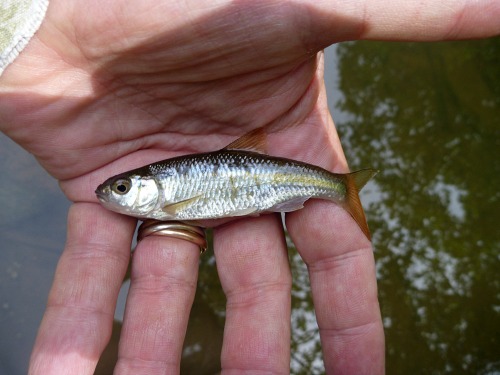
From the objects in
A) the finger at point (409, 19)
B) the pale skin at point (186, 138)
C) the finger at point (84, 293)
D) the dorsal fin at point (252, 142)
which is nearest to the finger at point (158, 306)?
the pale skin at point (186, 138)

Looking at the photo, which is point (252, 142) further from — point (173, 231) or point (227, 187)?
point (173, 231)

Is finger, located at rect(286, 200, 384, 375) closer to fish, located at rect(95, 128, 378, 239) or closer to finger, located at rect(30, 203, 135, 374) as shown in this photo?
fish, located at rect(95, 128, 378, 239)

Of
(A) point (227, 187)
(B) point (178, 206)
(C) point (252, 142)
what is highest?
(C) point (252, 142)

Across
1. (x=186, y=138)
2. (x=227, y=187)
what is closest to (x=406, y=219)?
(x=227, y=187)

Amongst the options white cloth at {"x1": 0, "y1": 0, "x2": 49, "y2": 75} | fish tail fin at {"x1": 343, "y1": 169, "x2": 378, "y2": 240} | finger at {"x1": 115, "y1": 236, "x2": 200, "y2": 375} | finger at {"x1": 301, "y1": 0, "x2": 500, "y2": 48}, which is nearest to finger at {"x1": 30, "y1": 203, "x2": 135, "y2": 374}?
finger at {"x1": 115, "y1": 236, "x2": 200, "y2": 375}

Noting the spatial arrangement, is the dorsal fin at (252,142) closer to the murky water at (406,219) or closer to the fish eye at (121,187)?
the fish eye at (121,187)

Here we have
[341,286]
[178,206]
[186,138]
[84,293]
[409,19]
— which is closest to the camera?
[409,19]
